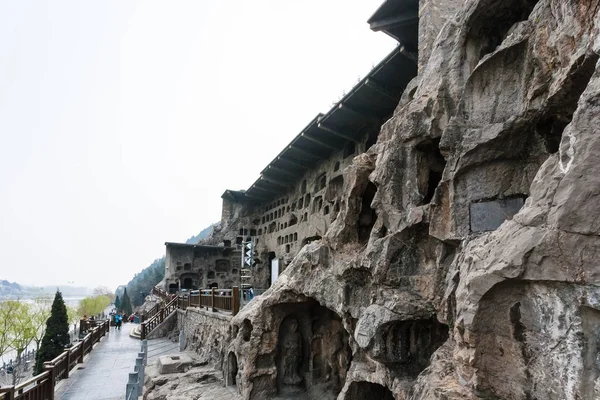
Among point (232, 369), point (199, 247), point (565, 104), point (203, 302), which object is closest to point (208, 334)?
point (203, 302)

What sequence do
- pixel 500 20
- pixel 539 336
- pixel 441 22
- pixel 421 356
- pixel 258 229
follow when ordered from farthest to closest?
pixel 258 229
pixel 441 22
pixel 421 356
pixel 500 20
pixel 539 336

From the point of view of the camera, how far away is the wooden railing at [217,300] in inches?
438

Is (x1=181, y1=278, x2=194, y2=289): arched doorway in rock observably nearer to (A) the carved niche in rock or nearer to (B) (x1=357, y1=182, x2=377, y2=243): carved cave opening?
(B) (x1=357, y1=182, x2=377, y2=243): carved cave opening

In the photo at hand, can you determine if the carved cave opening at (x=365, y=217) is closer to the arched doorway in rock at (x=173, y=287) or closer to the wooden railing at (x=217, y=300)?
the wooden railing at (x=217, y=300)

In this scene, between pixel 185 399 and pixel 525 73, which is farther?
pixel 185 399

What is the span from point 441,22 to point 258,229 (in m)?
19.4

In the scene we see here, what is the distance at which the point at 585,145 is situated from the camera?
243cm

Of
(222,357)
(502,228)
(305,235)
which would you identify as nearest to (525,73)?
(502,228)

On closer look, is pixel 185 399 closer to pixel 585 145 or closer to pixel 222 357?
pixel 222 357

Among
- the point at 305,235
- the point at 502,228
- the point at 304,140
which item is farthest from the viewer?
the point at 305,235

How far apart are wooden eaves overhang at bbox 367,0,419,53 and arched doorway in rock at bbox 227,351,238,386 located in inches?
351

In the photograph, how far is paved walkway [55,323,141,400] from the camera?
995cm

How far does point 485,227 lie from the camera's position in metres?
4.18

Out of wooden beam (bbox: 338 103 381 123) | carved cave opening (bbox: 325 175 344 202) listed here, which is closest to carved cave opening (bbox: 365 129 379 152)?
wooden beam (bbox: 338 103 381 123)
